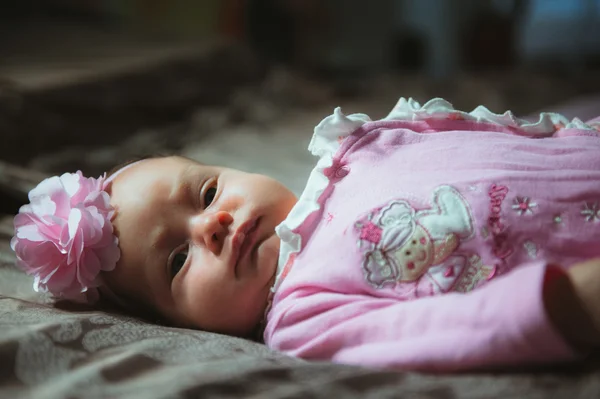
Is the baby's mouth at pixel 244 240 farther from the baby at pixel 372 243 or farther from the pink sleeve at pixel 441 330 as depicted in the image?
the pink sleeve at pixel 441 330

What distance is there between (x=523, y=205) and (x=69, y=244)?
65 cm

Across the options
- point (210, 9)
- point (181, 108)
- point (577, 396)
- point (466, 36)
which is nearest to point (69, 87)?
point (181, 108)

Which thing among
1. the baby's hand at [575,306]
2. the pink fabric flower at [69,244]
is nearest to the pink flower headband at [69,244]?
the pink fabric flower at [69,244]

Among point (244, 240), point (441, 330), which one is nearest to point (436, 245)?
point (441, 330)

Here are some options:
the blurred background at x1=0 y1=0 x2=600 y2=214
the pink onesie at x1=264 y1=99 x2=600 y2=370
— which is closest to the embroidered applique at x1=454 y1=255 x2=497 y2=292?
the pink onesie at x1=264 y1=99 x2=600 y2=370

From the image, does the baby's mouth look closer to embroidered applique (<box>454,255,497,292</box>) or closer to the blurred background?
embroidered applique (<box>454,255,497,292</box>)

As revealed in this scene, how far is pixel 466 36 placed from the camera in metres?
4.57

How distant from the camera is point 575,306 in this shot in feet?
2.22

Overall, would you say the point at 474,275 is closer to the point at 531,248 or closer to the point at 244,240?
the point at 531,248

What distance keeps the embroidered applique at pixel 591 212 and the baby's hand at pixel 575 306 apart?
0.53 feet

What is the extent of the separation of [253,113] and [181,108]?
0.29m

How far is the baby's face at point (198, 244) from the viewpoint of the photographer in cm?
95

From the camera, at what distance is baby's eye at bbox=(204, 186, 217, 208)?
3.38 feet

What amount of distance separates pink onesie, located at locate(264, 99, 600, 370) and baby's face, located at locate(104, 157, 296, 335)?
0.05 m
